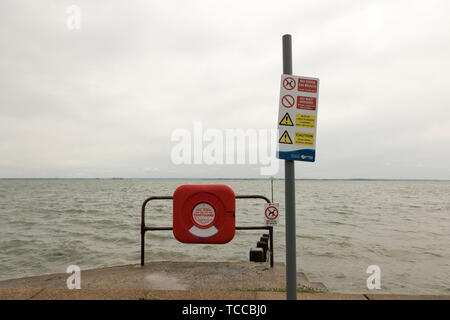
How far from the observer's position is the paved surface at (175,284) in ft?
10.6

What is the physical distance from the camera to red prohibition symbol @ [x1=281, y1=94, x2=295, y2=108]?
246 centimetres

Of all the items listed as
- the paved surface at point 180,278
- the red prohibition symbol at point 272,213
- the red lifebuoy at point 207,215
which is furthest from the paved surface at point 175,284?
the red prohibition symbol at point 272,213

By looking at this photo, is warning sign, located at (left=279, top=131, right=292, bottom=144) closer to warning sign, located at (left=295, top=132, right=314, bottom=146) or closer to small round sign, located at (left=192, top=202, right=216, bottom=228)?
warning sign, located at (left=295, top=132, right=314, bottom=146)

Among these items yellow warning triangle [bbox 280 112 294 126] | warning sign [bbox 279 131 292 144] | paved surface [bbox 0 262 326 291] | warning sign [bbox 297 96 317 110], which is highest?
warning sign [bbox 297 96 317 110]

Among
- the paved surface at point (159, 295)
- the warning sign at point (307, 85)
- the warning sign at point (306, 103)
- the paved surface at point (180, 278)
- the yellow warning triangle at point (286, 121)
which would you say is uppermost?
the warning sign at point (307, 85)

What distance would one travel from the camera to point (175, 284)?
408 cm

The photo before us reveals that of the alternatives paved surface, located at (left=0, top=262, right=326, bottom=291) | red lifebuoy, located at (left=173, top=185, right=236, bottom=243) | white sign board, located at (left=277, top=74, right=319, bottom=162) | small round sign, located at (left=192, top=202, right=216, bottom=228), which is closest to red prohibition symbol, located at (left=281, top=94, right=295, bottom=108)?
white sign board, located at (left=277, top=74, right=319, bottom=162)

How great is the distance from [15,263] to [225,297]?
27.3ft

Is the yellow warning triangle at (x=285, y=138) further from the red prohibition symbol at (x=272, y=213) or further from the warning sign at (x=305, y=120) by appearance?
the red prohibition symbol at (x=272, y=213)

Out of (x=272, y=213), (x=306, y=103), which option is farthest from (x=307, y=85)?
(x=272, y=213)

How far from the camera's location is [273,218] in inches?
194

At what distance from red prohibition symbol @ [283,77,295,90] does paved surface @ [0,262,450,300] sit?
2191 mm

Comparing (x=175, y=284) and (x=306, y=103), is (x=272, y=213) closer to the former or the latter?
(x=175, y=284)

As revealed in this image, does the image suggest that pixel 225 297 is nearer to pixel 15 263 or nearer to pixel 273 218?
pixel 273 218
